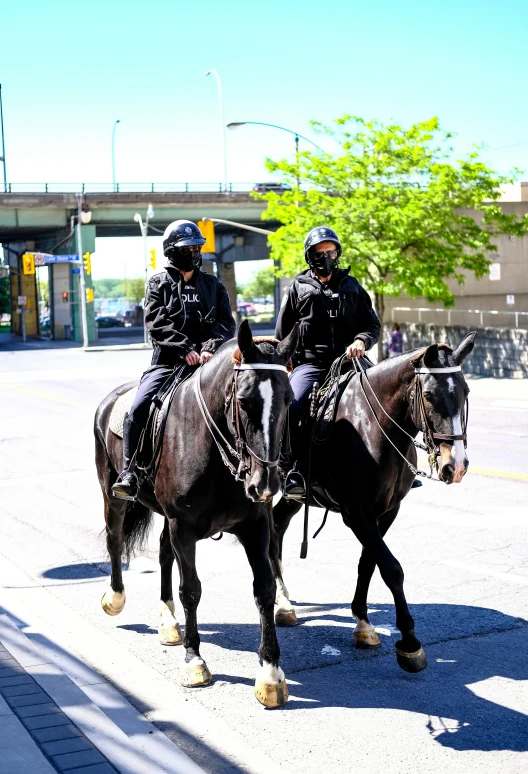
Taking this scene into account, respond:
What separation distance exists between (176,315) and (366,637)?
→ 2.60 metres

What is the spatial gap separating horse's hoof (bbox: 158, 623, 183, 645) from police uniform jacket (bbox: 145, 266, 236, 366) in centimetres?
190

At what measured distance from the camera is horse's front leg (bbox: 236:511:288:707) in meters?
5.36

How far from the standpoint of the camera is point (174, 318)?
653cm

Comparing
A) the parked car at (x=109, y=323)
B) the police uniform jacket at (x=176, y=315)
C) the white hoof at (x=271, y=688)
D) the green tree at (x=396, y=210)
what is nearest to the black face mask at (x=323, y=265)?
the police uniform jacket at (x=176, y=315)

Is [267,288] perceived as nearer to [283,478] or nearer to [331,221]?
[331,221]

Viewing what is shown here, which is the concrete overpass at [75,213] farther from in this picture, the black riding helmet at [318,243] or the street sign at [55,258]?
the black riding helmet at [318,243]

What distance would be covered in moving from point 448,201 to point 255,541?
2630 cm

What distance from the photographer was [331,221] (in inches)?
1216

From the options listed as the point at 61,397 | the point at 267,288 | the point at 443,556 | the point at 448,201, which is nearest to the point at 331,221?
the point at 448,201

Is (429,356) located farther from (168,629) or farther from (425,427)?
(168,629)

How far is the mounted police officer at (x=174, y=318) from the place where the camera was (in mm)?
6441

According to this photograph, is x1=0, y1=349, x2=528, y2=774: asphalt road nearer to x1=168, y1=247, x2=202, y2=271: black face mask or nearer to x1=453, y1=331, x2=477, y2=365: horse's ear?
x1=453, y1=331, x2=477, y2=365: horse's ear

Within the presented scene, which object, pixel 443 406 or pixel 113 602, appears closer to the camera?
pixel 443 406

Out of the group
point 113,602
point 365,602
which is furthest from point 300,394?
point 113,602
